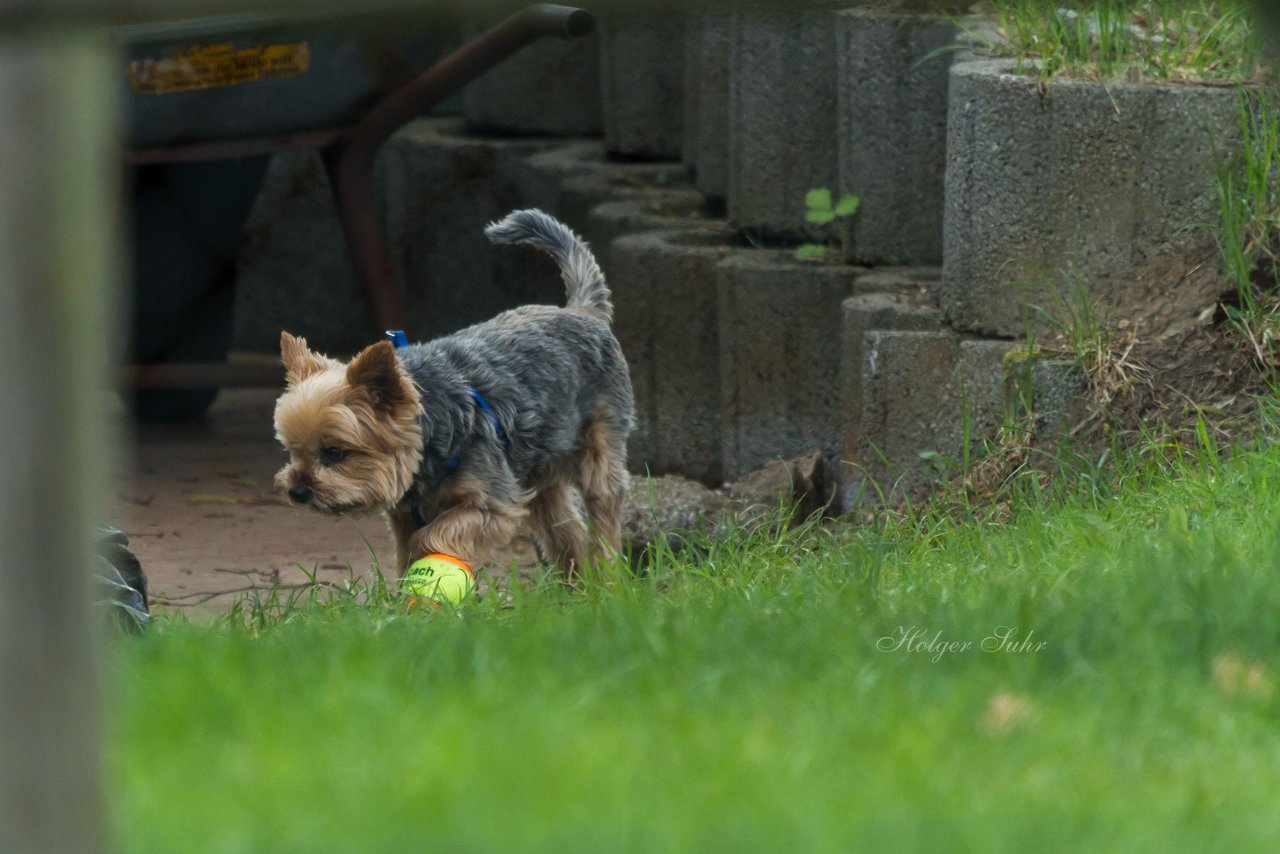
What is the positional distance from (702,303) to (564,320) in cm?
186

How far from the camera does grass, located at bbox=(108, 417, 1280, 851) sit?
2.13 metres

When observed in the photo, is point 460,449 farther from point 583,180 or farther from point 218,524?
point 583,180

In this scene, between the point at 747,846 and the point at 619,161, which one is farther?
the point at 619,161

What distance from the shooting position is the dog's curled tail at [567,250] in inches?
224

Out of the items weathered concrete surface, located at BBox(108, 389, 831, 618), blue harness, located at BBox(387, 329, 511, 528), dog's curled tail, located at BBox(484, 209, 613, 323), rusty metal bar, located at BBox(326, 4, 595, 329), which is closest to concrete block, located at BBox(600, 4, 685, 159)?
rusty metal bar, located at BBox(326, 4, 595, 329)

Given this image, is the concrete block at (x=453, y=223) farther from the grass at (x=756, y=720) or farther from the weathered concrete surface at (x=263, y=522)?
the grass at (x=756, y=720)

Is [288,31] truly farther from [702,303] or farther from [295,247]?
[295,247]

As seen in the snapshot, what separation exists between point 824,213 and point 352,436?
2681 mm

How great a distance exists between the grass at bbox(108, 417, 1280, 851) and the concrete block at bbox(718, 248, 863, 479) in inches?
118

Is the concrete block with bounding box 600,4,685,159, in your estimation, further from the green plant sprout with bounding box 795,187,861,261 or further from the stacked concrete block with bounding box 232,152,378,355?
the stacked concrete block with bounding box 232,152,378,355

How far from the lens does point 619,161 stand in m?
9.06

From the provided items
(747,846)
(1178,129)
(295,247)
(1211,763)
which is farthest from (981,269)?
(295,247)

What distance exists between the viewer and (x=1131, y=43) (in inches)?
214

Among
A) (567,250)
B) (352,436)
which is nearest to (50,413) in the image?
(352,436)
